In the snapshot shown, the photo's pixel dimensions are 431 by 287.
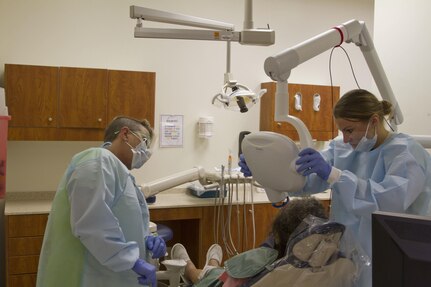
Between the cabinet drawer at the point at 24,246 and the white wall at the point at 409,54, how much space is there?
2637 mm

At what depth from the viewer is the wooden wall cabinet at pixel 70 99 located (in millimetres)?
3189

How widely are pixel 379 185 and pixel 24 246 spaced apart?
247cm

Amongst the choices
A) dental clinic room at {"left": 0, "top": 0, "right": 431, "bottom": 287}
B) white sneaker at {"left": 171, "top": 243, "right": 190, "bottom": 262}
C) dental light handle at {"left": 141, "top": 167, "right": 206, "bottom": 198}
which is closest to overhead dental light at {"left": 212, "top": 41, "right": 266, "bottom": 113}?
dental clinic room at {"left": 0, "top": 0, "right": 431, "bottom": 287}

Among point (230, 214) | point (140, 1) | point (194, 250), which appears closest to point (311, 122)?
point (230, 214)

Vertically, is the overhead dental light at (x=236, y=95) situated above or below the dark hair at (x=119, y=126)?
above

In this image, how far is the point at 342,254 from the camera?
1433mm

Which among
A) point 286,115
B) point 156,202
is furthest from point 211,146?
point 286,115

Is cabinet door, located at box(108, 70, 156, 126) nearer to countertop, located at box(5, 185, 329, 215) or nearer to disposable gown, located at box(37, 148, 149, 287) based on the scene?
countertop, located at box(5, 185, 329, 215)

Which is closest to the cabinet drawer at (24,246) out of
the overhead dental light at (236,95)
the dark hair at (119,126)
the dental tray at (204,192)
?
the dental tray at (204,192)

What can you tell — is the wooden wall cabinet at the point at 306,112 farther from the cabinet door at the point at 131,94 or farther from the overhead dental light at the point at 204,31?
the overhead dental light at the point at 204,31

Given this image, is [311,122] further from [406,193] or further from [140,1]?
[406,193]

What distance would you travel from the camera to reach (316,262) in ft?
4.68

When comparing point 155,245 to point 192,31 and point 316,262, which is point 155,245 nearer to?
point 316,262

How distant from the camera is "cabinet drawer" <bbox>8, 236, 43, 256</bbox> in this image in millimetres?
2971
